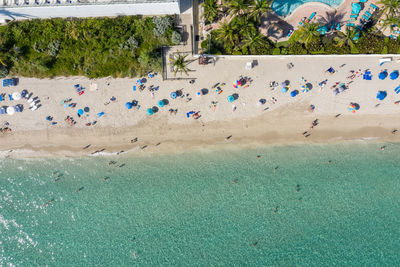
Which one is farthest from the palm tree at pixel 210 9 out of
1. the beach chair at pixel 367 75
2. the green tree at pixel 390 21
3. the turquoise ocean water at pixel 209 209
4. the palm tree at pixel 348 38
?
the beach chair at pixel 367 75

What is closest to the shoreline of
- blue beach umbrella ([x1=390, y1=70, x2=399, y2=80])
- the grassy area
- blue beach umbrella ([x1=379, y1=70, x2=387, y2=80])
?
blue beach umbrella ([x1=379, y1=70, x2=387, y2=80])

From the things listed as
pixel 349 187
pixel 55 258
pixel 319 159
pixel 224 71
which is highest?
pixel 224 71

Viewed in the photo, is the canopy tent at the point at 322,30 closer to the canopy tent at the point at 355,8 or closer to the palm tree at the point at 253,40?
the canopy tent at the point at 355,8

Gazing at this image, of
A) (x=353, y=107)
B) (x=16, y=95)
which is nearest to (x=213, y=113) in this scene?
(x=353, y=107)

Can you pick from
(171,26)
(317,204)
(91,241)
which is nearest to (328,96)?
(317,204)

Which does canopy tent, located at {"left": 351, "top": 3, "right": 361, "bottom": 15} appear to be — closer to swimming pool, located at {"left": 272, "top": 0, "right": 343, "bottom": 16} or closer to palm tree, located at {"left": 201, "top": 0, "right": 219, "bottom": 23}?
swimming pool, located at {"left": 272, "top": 0, "right": 343, "bottom": 16}

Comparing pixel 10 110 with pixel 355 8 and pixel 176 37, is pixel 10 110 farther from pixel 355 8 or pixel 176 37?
pixel 355 8

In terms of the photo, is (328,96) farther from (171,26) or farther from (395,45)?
(171,26)
